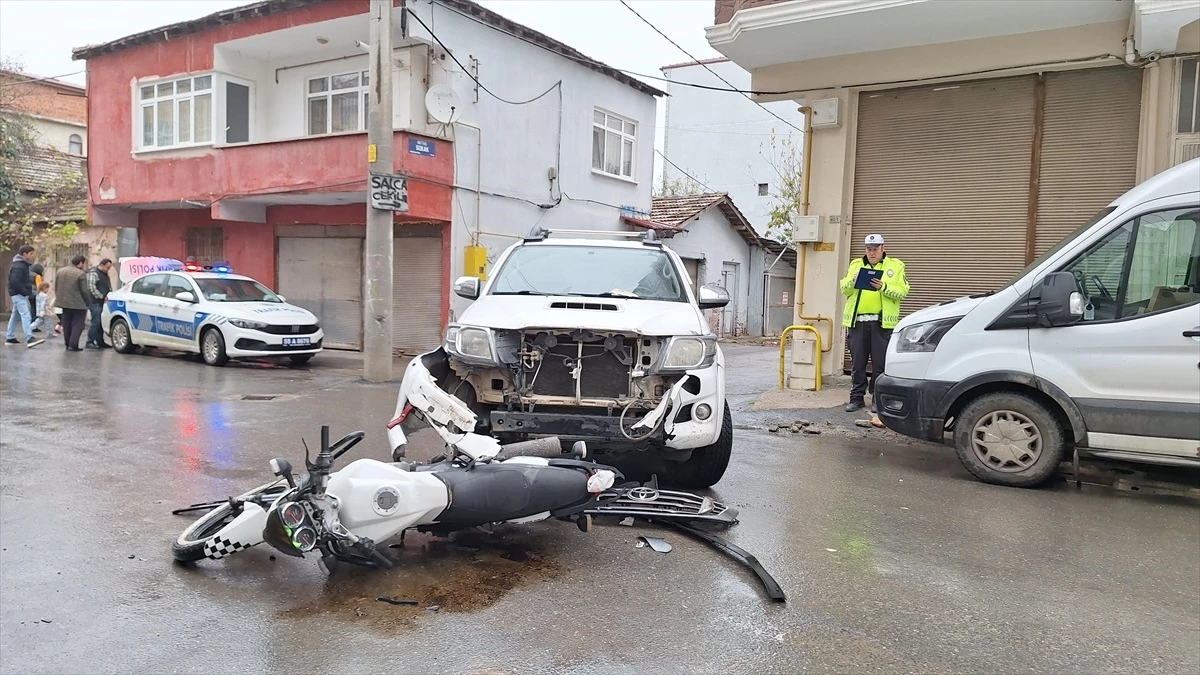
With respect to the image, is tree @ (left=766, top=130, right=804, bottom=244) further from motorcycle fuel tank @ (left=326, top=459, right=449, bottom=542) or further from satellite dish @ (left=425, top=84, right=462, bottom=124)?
motorcycle fuel tank @ (left=326, top=459, right=449, bottom=542)

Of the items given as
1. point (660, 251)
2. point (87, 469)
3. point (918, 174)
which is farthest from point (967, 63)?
point (87, 469)

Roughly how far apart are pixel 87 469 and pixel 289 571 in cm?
303

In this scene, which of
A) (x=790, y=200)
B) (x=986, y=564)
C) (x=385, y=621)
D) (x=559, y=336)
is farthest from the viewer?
(x=790, y=200)

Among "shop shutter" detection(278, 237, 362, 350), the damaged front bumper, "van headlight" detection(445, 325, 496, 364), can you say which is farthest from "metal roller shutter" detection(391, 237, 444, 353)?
the damaged front bumper

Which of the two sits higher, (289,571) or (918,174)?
(918,174)

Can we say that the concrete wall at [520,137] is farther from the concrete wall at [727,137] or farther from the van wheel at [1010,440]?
the concrete wall at [727,137]

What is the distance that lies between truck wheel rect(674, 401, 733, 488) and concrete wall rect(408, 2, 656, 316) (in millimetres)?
10877

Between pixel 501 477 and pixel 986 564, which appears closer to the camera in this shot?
pixel 501 477

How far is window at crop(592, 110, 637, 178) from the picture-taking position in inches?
769

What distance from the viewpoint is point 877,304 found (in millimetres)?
8852

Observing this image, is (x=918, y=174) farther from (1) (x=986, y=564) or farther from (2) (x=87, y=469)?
(2) (x=87, y=469)

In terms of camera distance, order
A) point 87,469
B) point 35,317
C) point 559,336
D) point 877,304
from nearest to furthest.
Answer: point 559,336 < point 87,469 < point 877,304 < point 35,317

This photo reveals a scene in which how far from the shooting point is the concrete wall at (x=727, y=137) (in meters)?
34.8

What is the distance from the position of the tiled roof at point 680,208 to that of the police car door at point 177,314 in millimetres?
12220
